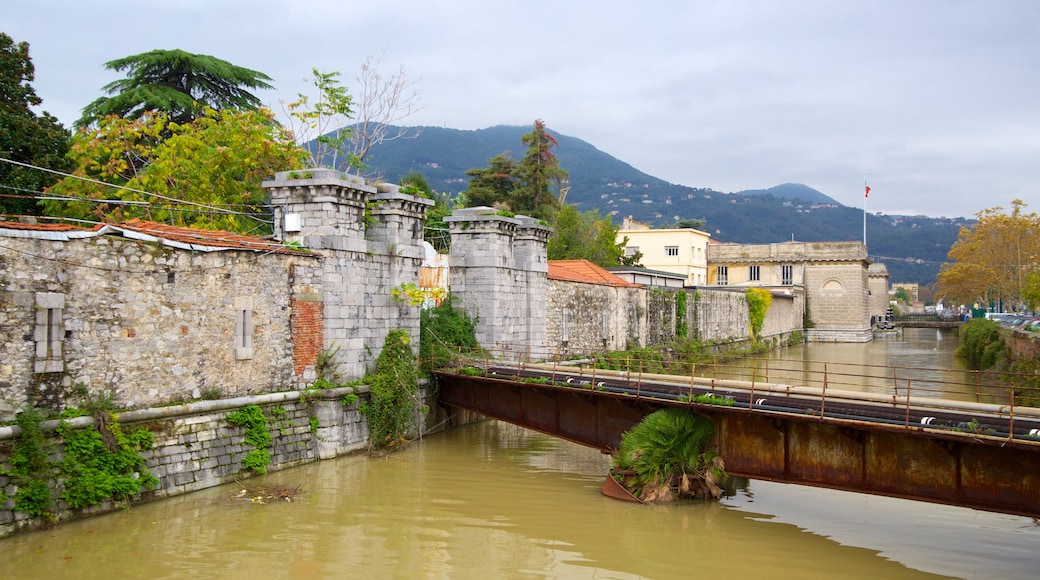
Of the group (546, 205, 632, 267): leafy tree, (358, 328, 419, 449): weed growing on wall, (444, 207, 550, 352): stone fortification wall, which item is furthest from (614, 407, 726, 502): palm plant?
(546, 205, 632, 267): leafy tree

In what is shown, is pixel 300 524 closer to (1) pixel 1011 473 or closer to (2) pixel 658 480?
(2) pixel 658 480

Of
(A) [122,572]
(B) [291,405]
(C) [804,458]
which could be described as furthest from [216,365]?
(C) [804,458]

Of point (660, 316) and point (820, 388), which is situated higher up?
point (660, 316)

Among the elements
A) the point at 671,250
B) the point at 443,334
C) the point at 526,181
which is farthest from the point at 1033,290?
the point at 443,334

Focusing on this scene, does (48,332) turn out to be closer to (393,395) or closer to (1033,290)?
(393,395)

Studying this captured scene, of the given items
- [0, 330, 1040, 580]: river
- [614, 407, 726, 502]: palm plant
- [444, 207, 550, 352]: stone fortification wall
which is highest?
[444, 207, 550, 352]: stone fortification wall

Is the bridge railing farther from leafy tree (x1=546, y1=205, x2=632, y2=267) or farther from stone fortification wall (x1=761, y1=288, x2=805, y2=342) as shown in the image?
stone fortification wall (x1=761, y1=288, x2=805, y2=342)

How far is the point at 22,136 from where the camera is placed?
22500 millimetres

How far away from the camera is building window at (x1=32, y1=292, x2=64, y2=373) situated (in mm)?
12500

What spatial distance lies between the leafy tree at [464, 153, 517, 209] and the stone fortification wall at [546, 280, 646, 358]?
22737 mm

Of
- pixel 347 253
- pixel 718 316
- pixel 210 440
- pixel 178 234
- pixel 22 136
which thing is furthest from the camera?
pixel 718 316

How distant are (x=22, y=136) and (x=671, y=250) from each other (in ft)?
169

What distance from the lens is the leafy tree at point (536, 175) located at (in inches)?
2140

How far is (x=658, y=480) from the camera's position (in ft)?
47.8
